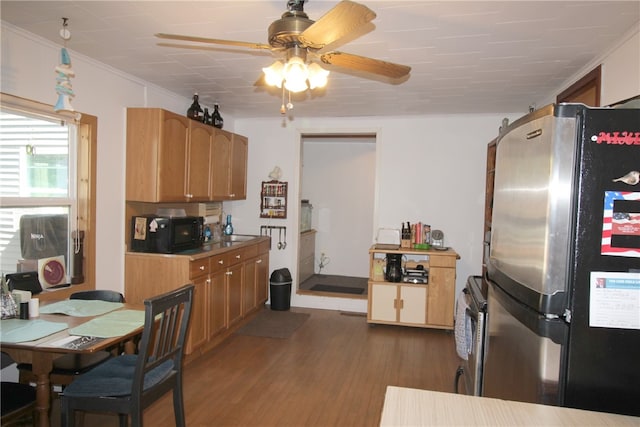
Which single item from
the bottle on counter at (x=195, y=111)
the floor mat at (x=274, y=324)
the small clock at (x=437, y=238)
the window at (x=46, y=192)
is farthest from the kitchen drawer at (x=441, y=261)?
the window at (x=46, y=192)

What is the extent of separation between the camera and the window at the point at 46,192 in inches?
104

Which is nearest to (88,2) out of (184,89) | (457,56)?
(184,89)

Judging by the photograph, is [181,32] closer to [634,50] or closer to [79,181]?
[79,181]

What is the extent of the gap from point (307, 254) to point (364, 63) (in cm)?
478

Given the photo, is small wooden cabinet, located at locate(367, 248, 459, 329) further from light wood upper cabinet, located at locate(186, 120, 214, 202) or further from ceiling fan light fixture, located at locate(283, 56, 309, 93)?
ceiling fan light fixture, located at locate(283, 56, 309, 93)

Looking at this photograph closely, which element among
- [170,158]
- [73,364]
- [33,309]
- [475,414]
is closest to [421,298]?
[170,158]

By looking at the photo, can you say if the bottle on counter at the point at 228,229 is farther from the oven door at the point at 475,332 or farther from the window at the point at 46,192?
the oven door at the point at 475,332

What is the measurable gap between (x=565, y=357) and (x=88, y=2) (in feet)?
8.86

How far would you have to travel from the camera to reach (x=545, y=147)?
136 centimetres

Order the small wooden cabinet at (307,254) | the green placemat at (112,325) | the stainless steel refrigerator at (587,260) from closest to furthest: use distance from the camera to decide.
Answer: the stainless steel refrigerator at (587,260)
the green placemat at (112,325)
the small wooden cabinet at (307,254)

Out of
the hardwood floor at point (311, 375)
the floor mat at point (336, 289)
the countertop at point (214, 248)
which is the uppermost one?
the countertop at point (214, 248)

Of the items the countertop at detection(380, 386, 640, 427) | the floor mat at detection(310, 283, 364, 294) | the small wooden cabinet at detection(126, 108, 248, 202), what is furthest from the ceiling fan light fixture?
the floor mat at detection(310, 283, 364, 294)

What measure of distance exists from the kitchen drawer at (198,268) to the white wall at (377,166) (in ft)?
2.12

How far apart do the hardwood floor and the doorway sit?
235 centimetres
